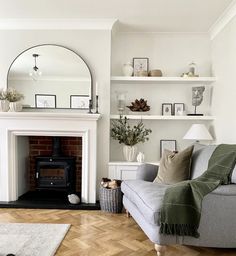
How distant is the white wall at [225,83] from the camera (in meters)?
3.06

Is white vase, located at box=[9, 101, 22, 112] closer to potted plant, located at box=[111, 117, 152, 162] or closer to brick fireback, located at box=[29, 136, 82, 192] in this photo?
brick fireback, located at box=[29, 136, 82, 192]

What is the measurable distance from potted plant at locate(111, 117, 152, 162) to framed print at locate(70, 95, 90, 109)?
0.50 meters

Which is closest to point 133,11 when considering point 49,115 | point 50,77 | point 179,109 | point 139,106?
point 139,106

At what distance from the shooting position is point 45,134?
11.5ft

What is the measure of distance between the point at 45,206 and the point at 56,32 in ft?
7.46

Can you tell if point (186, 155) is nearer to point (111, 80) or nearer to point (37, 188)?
point (111, 80)

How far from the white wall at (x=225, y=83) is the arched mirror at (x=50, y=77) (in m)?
1.72

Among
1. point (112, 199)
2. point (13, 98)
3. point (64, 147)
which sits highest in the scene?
point (13, 98)

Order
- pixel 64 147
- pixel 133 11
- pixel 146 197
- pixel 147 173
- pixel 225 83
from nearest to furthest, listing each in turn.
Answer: pixel 146 197
pixel 147 173
pixel 133 11
pixel 225 83
pixel 64 147

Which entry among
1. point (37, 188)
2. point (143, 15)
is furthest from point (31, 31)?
point (37, 188)

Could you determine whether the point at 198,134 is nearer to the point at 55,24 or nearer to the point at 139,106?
the point at 139,106

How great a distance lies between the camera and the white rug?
2.18m

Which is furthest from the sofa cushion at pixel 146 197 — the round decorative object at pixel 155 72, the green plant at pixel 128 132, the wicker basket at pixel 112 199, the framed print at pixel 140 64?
the framed print at pixel 140 64

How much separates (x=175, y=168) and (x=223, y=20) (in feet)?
6.41
